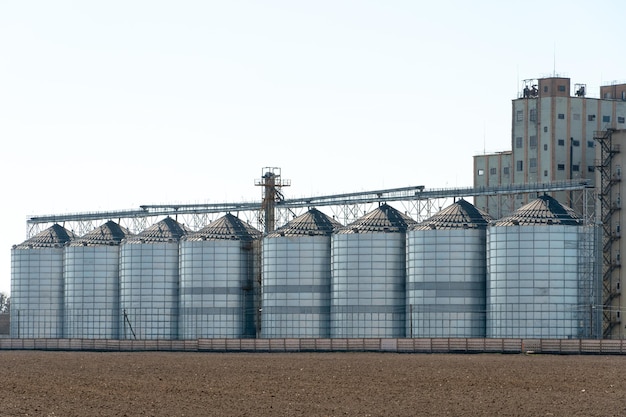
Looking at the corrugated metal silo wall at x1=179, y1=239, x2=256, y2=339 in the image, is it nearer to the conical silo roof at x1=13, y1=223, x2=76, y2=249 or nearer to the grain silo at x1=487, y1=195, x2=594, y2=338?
the conical silo roof at x1=13, y1=223, x2=76, y2=249

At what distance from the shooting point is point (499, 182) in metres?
152

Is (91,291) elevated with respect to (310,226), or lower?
lower

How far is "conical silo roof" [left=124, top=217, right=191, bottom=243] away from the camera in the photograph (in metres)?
154

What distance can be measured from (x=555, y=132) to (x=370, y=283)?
88.2 feet

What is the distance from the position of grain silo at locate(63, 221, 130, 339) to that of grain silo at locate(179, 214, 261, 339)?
41.0 ft

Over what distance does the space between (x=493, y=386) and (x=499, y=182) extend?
87.4 m

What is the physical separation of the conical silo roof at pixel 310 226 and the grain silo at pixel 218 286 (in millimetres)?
6205

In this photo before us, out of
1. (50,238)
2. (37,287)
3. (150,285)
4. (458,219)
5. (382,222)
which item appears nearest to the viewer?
(458,219)

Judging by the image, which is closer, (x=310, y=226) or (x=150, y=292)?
(x=310, y=226)

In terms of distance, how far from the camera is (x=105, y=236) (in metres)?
161

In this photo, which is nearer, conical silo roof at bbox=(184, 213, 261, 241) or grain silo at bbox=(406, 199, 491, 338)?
grain silo at bbox=(406, 199, 491, 338)

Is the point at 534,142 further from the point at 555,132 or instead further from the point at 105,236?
the point at 105,236

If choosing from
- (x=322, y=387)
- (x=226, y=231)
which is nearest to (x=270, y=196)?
(x=226, y=231)

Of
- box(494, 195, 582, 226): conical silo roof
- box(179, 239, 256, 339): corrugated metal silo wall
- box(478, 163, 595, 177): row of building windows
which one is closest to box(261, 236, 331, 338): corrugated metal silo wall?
box(179, 239, 256, 339): corrugated metal silo wall
